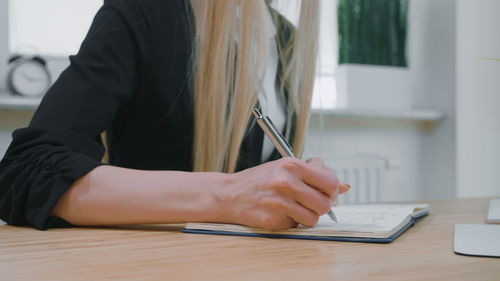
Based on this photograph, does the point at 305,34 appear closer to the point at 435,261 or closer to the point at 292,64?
the point at 292,64

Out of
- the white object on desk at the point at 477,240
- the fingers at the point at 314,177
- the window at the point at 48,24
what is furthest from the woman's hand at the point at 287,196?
the window at the point at 48,24

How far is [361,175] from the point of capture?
2.12 meters

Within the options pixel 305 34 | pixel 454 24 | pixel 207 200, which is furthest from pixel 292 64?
pixel 454 24

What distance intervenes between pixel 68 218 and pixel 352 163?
5.02ft

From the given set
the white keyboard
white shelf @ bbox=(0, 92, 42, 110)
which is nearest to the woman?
the white keyboard

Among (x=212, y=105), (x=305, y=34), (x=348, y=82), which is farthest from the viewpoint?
(x=348, y=82)

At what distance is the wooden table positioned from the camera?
438mm

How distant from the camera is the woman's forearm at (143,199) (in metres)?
0.69

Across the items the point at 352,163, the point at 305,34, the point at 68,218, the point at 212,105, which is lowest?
the point at 352,163

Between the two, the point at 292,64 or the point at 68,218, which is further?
the point at 292,64

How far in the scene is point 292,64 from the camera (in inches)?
46.0

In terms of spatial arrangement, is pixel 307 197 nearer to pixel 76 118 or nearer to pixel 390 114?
pixel 76 118

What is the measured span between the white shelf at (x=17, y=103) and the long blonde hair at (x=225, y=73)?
0.64m

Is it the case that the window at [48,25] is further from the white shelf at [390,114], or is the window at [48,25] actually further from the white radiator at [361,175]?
the white radiator at [361,175]
